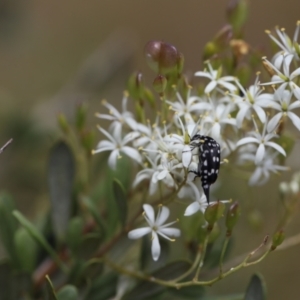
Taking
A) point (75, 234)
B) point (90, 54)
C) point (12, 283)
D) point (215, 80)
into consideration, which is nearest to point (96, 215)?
point (75, 234)

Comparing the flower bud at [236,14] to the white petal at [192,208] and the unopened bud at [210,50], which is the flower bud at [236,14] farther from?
the white petal at [192,208]

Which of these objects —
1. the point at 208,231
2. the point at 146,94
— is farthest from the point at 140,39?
the point at 208,231

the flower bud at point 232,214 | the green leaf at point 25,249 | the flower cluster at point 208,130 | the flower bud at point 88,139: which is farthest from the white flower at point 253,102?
the green leaf at point 25,249

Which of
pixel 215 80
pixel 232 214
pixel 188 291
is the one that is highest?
pixel 215 80

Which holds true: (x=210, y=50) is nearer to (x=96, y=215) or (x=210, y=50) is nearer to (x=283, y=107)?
(x=283, y=107)

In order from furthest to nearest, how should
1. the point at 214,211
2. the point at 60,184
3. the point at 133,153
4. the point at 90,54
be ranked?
1. the point at 90,54
2. the point at 60,184
3. the point at 133,153
4. the point at 214,211

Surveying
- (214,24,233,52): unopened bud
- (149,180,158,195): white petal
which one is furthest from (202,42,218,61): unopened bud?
(149,180,158,195): white petal
